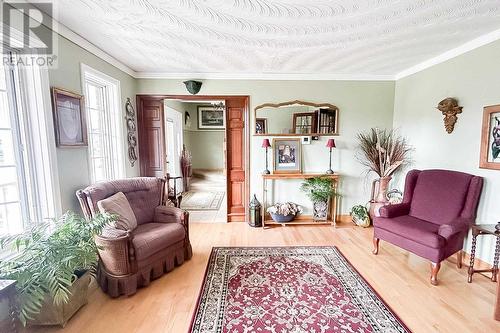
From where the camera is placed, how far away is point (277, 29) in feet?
7.23

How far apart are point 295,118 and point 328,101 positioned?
0.60 meters

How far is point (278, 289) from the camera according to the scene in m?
2.16

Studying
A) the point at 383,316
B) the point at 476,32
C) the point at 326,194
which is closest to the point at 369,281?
the point at 383,316

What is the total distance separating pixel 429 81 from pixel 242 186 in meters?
3.04

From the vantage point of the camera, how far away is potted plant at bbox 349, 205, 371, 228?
3.77m

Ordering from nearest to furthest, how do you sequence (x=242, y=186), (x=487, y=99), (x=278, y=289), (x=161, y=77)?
1. (x=278, y=289)
2. (x=487, y=99)
3. (x=161, y=77)
4. (x=242, y=186)

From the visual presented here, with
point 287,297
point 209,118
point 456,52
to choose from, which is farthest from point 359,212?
point 209,118

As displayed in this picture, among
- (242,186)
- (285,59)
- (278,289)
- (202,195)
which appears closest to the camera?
(278,289)

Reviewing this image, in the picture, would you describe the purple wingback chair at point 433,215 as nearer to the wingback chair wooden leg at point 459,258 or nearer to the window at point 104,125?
the wingback chair wooden leg at point 459,258

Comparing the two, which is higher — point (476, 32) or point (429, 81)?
point (476, 32)

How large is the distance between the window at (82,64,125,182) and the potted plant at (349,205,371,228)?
141 inches

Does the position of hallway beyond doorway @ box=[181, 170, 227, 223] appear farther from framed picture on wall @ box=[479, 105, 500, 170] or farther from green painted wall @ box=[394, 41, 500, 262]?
framed picture on wall @ box=[479, 105, 500, 170]

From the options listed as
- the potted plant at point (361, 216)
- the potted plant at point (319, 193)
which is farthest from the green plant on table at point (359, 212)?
the potted plant at point (319, 193)

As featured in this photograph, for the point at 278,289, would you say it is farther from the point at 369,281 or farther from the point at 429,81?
the point at 429,81
